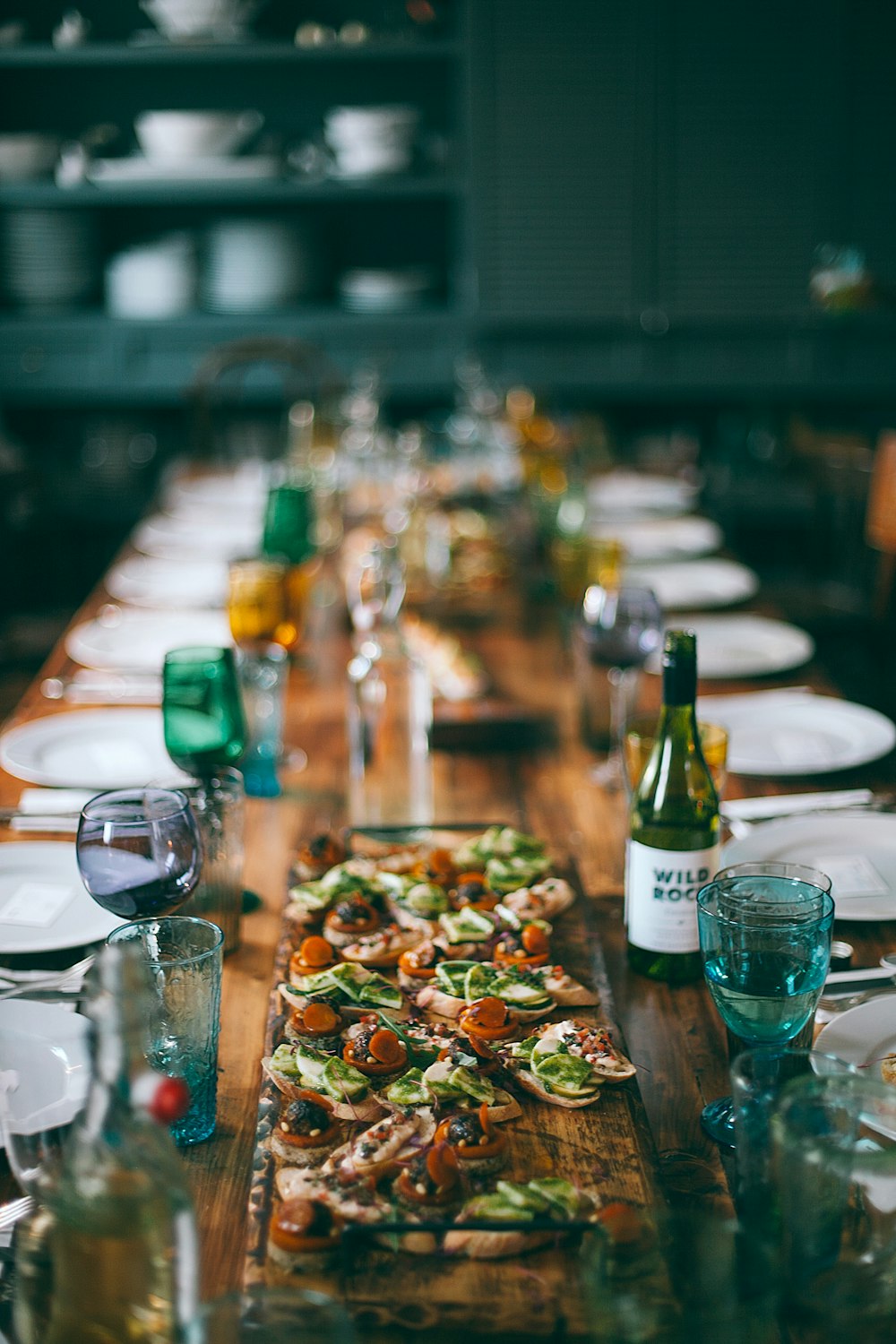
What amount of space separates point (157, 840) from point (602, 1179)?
1.24 ft

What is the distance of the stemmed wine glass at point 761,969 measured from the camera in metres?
0.83

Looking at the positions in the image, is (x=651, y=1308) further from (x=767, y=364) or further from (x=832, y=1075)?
(x=767, y=364)

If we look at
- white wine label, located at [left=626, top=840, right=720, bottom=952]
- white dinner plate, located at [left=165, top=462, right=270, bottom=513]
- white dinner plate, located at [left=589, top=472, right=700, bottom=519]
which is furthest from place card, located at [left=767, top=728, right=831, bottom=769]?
white dinner plate, located at [left=165, top=462, right=270, bottom=513]

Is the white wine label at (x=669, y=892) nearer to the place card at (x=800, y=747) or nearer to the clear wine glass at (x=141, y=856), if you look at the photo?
the clear wine glass at (x=141, y=856)

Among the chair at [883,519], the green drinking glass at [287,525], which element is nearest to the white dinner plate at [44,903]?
the green drinking glass at [287,525]

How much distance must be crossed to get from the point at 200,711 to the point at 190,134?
11.0ft

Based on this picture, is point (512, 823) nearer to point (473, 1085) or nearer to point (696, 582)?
point (473, 1085)

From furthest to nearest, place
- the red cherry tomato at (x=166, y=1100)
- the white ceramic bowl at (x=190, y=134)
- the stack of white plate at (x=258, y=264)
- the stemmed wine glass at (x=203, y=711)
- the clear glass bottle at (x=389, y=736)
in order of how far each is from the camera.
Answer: the stack of white plate at (x=258, y=264) < the white ceramic bowl at (x=190, y=134) < the clear glass bottle at (x=389, y=736) < the stemmed wine glass at (x=203, y=711) < the red cherry tomato at (x=166, y=1100)

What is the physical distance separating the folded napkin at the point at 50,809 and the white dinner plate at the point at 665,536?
1.30 m

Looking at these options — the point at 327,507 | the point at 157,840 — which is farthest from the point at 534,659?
the point at 157,840

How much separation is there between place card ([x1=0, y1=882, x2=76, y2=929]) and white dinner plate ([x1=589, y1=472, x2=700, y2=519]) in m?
1.95

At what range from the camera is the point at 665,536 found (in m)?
2.75

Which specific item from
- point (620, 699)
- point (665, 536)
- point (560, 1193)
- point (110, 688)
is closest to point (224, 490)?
point (665, 536)

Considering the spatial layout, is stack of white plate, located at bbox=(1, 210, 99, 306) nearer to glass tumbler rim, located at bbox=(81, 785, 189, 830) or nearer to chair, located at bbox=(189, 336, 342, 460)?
chair, located at bbox=(189, 336, 342, 460)
